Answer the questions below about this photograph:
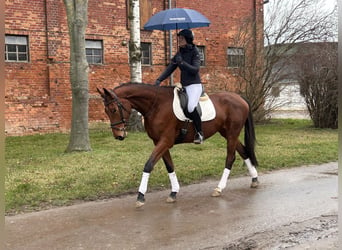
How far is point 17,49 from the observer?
16.0 meters

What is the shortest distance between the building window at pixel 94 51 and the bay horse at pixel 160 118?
11642 millimetres

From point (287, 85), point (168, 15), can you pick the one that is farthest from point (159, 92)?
point (287, 85)

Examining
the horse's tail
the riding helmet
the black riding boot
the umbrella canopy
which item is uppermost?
the umbrella canopy

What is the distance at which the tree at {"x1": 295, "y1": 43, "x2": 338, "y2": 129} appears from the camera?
56.3 ft

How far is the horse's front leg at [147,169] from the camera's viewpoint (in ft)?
19.9

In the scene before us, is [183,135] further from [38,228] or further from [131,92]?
[38,228]

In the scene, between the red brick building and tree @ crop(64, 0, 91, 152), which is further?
the red brick building

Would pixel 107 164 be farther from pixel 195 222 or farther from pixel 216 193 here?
pixel 195 222

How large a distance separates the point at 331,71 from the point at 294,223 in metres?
12.8

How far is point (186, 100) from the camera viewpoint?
21.2ft

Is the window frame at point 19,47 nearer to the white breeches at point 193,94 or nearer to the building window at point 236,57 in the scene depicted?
the building window at point 236,57

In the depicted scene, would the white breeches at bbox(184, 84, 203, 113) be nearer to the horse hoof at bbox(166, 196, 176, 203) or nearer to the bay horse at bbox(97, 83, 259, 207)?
the bay horse at bbox(97, 83, 259, 207)

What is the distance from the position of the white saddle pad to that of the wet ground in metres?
1.35

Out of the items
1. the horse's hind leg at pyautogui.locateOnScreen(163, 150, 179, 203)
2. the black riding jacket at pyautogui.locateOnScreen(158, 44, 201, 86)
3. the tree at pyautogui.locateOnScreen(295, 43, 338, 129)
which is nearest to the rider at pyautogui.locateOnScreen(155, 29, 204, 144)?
the black riding jacket at pyautogui.locateOnScreen(158, 44, 201, 86)
